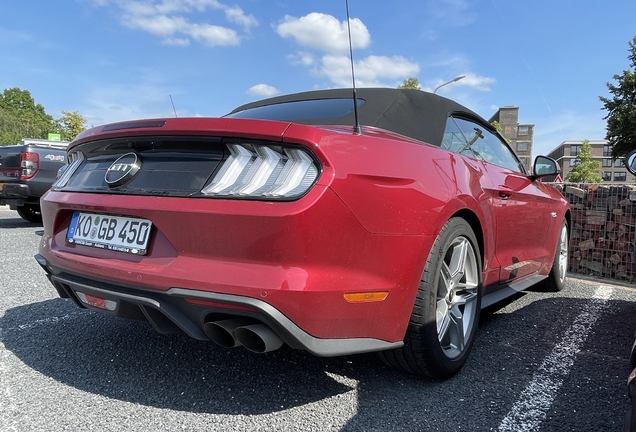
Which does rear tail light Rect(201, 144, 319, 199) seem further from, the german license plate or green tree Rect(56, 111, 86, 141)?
green tree Rect(56, 111, 86, 141)

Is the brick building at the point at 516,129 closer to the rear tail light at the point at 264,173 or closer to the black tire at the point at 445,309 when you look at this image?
the black tire at the point at 445,309

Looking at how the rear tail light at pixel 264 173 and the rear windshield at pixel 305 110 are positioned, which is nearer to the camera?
the rear tail light at pixel 264 173

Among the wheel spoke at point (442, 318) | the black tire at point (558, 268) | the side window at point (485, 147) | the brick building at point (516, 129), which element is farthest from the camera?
the brick building at point (516, 129)

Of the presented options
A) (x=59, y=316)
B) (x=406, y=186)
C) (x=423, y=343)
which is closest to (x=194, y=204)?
(x=406, y=186)

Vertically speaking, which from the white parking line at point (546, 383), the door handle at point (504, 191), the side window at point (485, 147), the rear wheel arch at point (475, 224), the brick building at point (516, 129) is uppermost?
the brick building at point (516, 129)

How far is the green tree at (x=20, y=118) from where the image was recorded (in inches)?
1965

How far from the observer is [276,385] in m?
2.06

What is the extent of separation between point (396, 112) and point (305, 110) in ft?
1.68

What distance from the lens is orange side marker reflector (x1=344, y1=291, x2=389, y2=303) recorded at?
1671 millimetres

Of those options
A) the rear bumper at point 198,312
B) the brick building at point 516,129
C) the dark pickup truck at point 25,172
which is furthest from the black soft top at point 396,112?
the brick building at point 516,129

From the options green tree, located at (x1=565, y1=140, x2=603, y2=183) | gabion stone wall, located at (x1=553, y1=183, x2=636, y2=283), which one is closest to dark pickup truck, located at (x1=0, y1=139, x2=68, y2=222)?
gabion stone wall, located at (x1=553, y1=183, x2=636, y2=283)

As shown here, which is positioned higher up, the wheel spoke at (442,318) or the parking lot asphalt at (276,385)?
the wheel spoke at (442,318)

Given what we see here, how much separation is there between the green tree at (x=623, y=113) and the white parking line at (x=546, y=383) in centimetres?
3572

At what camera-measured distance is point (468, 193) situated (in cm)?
224
